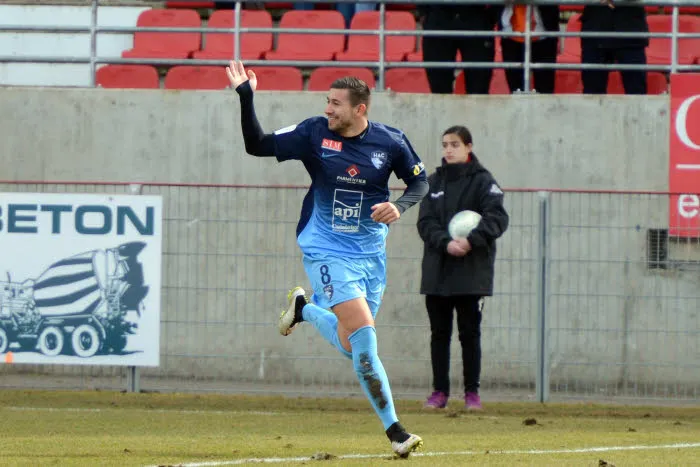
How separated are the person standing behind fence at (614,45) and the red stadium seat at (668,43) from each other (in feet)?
3.06

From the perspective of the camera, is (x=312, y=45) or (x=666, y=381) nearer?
(x=666, y=381)

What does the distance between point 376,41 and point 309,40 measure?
767mm

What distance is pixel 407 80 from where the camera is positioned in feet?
47.3

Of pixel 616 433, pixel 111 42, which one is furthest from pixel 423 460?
pixel 111 42

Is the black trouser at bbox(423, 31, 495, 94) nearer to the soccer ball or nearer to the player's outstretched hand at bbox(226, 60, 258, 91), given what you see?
the soccer ball

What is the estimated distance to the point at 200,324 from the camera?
39.1 ft

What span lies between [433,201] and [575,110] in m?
2.75

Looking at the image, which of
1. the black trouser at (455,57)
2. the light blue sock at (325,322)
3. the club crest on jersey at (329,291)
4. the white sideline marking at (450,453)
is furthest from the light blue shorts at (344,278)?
the black trouser at (455,57)

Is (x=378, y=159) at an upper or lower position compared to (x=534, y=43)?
lower

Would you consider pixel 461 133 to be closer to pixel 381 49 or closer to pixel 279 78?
pixel 381 49

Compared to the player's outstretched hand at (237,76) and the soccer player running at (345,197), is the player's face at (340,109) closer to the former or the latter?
the soccer player running at (345,197)

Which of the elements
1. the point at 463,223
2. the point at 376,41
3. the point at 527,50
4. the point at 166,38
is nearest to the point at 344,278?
the point at 463,223

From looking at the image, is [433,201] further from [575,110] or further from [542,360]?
[575,110]

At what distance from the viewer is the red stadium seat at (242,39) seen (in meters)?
15.3
